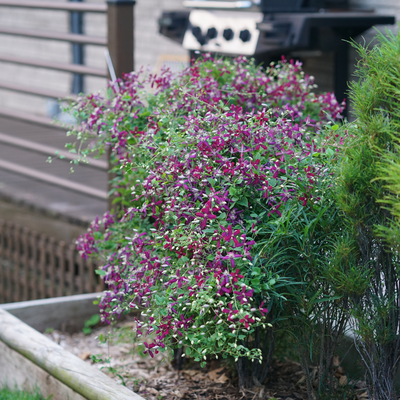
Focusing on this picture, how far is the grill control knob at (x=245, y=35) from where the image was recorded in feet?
14.5

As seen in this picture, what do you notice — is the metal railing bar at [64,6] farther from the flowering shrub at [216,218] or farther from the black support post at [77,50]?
the black support post at [77,50]

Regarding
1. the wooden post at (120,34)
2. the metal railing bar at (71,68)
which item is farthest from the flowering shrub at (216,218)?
the metal railing bar at (71,68)

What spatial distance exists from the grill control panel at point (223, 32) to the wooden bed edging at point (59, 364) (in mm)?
2592

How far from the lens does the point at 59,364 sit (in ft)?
7.32

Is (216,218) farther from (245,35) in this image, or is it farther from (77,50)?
(77,50)

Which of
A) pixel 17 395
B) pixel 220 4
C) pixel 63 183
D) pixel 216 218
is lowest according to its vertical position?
pixel 17 395

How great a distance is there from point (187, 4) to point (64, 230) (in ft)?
7.61

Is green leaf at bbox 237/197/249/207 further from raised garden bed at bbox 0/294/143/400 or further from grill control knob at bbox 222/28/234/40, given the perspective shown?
grill control knob at bbox 222/28/234/40

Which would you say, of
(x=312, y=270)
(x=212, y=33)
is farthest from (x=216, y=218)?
(x=212, y=33)

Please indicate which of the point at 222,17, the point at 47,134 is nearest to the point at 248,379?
the point at 222,17

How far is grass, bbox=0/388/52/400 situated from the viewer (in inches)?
92.1

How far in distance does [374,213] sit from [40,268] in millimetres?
2923

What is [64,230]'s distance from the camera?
409 cm

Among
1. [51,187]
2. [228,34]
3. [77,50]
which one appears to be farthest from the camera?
[77,50]
